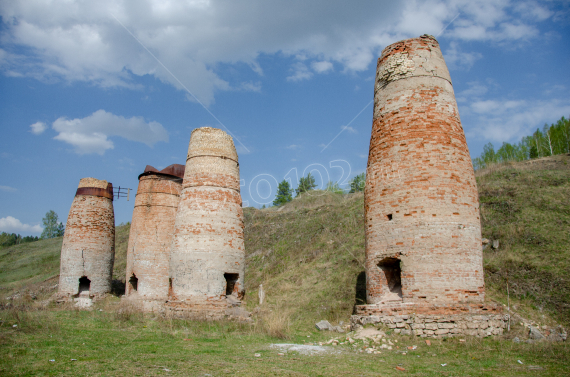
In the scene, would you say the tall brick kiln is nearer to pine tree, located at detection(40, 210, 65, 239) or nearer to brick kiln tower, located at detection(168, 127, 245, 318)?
brick kiln tower, located at detection(168, 127, 245, 318)

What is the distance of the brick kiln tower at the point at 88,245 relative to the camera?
1590 centimetres

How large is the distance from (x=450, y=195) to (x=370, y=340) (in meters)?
3.50

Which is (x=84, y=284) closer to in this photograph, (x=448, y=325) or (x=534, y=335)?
(x=448, y=325)

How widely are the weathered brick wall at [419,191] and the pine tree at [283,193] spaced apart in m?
38.9

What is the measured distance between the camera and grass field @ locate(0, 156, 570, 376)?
5.76m

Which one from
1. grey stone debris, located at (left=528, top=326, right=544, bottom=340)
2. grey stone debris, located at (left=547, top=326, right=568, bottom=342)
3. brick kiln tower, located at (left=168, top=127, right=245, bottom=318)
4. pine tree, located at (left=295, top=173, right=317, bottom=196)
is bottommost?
grey stone debris, located at (left=547, top=326, right=568, bottom=342)

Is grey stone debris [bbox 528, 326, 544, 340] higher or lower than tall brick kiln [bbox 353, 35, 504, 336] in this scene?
lower

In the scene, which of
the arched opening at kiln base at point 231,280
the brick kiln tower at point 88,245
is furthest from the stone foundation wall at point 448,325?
the brick kiln tower at point 88,245

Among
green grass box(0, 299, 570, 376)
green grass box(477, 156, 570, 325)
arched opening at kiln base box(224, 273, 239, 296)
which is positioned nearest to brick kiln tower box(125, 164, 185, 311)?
arched opening at kiln base box(224, 273, 239, 296)

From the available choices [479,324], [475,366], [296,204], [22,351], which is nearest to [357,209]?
[296,204]

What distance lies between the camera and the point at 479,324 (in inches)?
291

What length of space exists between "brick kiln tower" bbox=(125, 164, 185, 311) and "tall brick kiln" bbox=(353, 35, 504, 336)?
9.80m

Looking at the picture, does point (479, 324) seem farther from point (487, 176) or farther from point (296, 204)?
point (296, 204)

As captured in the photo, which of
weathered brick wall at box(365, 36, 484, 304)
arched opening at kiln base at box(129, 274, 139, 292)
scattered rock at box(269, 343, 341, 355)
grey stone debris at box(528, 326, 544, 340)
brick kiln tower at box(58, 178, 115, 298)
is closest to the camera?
scattered rock at box(269, 343, 341, 355)
